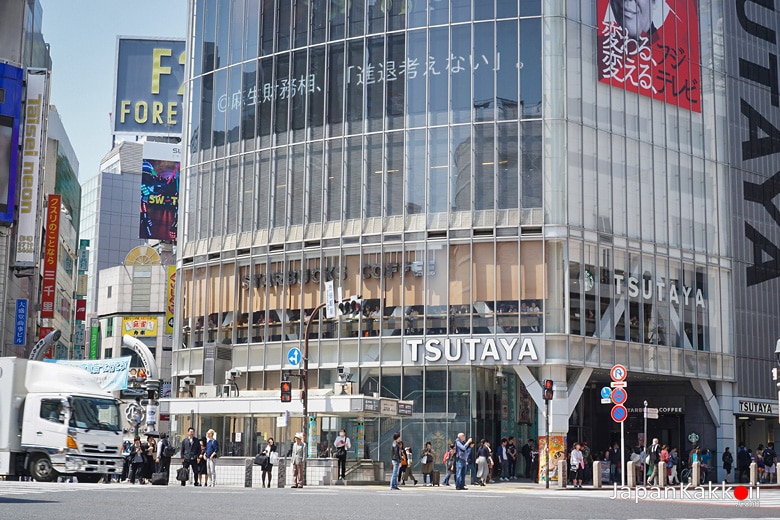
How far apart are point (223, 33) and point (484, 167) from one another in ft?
57.9

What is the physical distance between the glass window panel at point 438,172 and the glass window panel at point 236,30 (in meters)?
13.0

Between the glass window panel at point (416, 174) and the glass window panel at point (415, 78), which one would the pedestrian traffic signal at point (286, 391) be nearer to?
the glass window panel at point (416, 174)

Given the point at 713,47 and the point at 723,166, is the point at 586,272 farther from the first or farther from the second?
the point at 713,47

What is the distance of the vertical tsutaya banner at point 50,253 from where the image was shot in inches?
3155

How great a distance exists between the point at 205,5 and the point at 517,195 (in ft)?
72.0

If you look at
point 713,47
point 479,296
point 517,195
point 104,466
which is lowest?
point 104,466

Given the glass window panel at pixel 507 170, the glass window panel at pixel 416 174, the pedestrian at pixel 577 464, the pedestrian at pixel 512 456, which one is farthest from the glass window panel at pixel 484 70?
the pedestrian at pixel 577 464

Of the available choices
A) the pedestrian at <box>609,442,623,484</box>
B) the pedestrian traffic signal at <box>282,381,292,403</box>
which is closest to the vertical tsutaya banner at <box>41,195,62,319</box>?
the pedestrian traffic signal at <box>282,381,292,403</box>

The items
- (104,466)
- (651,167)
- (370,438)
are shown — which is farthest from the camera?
(651,167)

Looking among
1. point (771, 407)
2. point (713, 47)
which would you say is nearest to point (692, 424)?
point (771, 407)

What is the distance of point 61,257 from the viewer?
11125 centimetres

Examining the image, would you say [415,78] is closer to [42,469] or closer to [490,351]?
[490,351]

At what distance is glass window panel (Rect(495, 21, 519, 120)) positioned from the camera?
53.4m

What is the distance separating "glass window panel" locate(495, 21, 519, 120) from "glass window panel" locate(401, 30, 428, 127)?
356 cm
